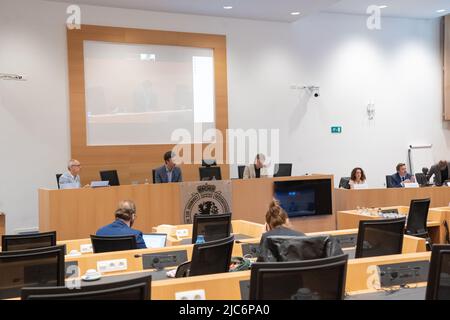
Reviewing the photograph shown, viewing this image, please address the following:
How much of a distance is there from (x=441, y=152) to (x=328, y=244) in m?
11.9

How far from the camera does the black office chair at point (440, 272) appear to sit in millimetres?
2520

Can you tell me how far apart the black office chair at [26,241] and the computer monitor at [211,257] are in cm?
168

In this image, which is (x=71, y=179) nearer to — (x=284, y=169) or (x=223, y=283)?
(x=284, y=169)

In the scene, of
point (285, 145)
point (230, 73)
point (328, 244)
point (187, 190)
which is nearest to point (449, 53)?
point (285, 145)

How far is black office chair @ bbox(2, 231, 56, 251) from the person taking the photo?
14.1 feet

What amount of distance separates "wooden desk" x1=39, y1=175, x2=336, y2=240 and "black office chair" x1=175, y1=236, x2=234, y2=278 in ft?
13.5

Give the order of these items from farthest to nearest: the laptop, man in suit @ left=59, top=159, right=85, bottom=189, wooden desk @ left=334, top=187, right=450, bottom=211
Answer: wooden desk @ left=334, top=187, right=450, bottom=211, man in suit @ left=59, top=159, right=85, bottom=189, the laptop

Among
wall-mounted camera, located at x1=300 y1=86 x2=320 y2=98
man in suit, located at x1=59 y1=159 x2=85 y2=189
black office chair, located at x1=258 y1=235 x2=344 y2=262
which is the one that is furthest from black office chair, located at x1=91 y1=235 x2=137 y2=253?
wall-mounted camera, located at x1=300 y1=86 x2=320 y2=98

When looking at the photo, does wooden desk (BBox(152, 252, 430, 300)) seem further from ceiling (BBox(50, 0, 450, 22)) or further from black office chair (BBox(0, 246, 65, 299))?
ceiling (BBox(50, 0, 450, 22))

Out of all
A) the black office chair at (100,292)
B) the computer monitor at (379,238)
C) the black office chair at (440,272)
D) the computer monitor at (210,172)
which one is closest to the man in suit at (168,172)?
the computer monitor at (210,172)

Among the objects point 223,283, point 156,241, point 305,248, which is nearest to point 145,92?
point 156,241

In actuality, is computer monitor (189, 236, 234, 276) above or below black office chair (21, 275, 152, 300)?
below

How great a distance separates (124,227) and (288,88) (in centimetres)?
781

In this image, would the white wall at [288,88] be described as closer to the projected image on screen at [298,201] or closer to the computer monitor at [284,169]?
the computer monitor at [284,169]
